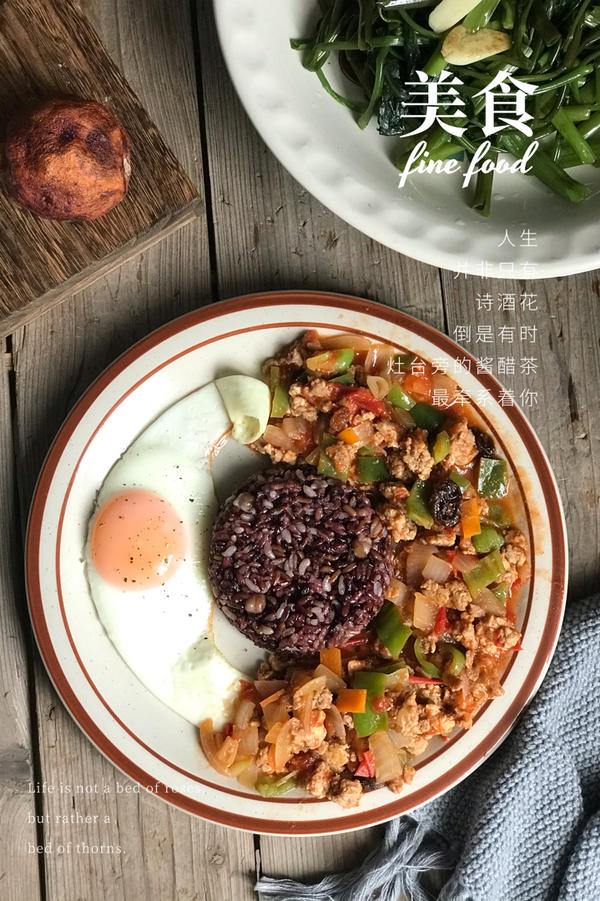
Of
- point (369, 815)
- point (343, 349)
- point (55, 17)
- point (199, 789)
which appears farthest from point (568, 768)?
point (55, 17)

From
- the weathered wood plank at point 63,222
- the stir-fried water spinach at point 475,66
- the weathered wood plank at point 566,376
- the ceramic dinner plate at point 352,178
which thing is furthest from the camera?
the weathered wood plank at point 566,376

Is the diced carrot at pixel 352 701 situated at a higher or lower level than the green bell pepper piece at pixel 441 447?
lower

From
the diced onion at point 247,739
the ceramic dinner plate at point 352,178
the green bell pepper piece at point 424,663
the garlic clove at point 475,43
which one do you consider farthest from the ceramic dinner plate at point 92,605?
the garlic clove at point 475,43

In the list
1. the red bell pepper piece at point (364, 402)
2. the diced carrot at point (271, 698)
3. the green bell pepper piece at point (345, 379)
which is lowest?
the diced carrot at point (271, 698)

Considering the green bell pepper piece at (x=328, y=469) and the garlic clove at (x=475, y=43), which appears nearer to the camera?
the garlic clove at (x=475, y=43)

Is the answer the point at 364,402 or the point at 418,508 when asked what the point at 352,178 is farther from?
the point at 418,508

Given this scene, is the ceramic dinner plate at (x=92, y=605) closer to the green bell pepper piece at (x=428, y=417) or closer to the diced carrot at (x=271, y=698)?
the green bell pepper piece at (x=428, y=417)

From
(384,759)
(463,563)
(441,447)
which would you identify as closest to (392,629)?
(463,563)
